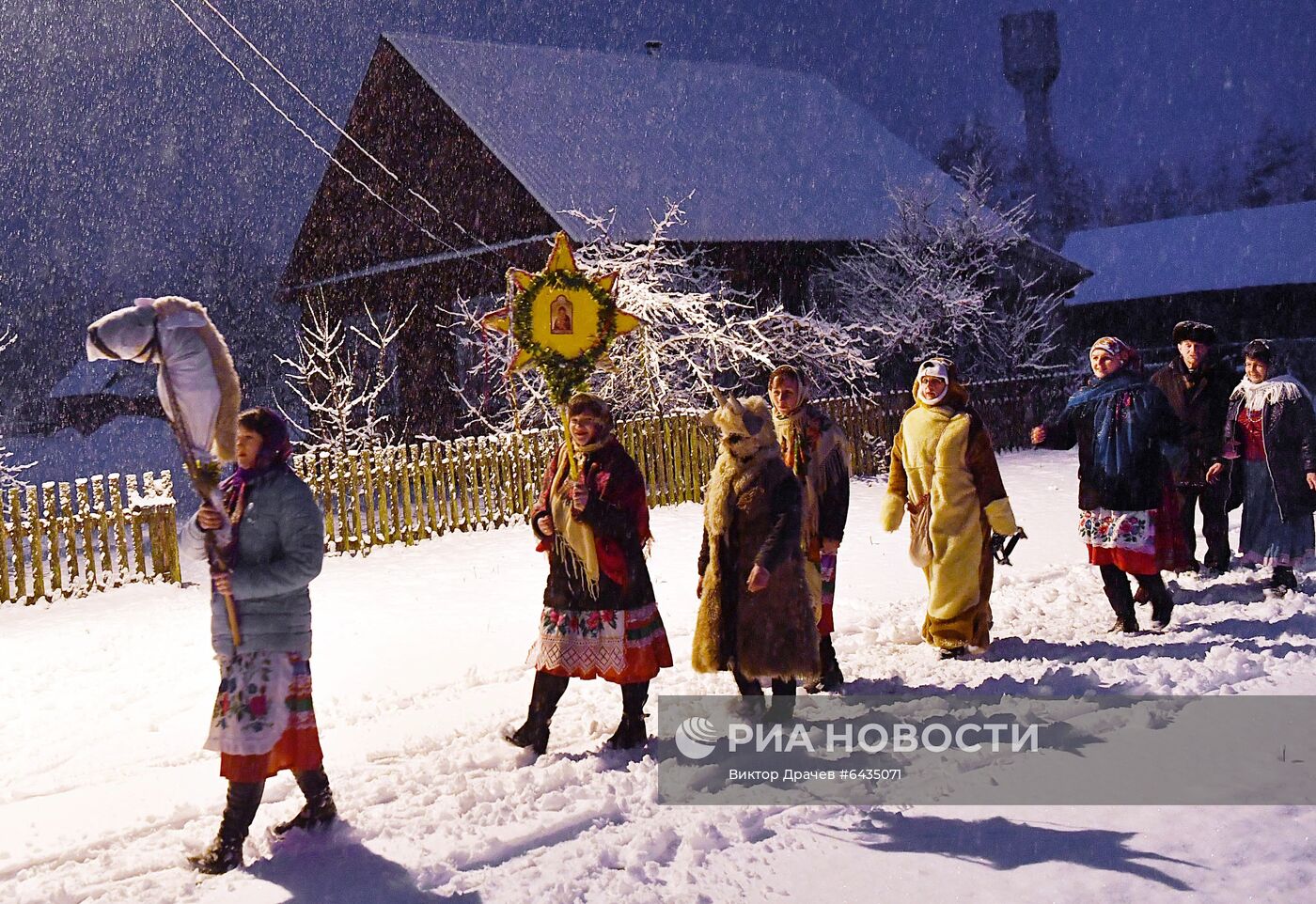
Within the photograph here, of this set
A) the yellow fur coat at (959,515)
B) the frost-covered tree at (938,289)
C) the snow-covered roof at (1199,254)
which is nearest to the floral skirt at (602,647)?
the yellow fur coat at (959,515)

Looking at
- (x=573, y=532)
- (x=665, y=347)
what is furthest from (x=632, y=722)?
(x=665, y=347)

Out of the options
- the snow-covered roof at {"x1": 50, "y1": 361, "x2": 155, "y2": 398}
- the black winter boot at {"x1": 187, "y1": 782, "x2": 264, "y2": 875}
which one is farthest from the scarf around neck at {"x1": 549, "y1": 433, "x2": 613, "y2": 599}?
the snow-covered roof at {"x1": 50, "y1": 361, "x2": 155, "y2": 398}

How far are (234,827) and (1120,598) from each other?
207 inches

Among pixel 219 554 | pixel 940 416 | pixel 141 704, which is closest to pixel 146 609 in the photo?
pixel 141 704

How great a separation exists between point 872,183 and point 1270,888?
75.4 ft

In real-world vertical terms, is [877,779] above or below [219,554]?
below

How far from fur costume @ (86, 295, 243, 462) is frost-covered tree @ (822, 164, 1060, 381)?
1757cm

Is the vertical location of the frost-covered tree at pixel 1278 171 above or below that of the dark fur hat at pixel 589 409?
above

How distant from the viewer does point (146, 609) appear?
9484 mm

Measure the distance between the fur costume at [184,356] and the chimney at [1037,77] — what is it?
166 ft

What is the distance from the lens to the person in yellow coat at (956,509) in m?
6.73

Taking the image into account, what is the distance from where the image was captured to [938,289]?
2172 cm

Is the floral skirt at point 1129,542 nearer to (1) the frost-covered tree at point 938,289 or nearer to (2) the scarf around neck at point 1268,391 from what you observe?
(2) the scarf around neck at point 1268,391

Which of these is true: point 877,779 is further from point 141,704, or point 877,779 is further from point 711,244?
point 711,244
